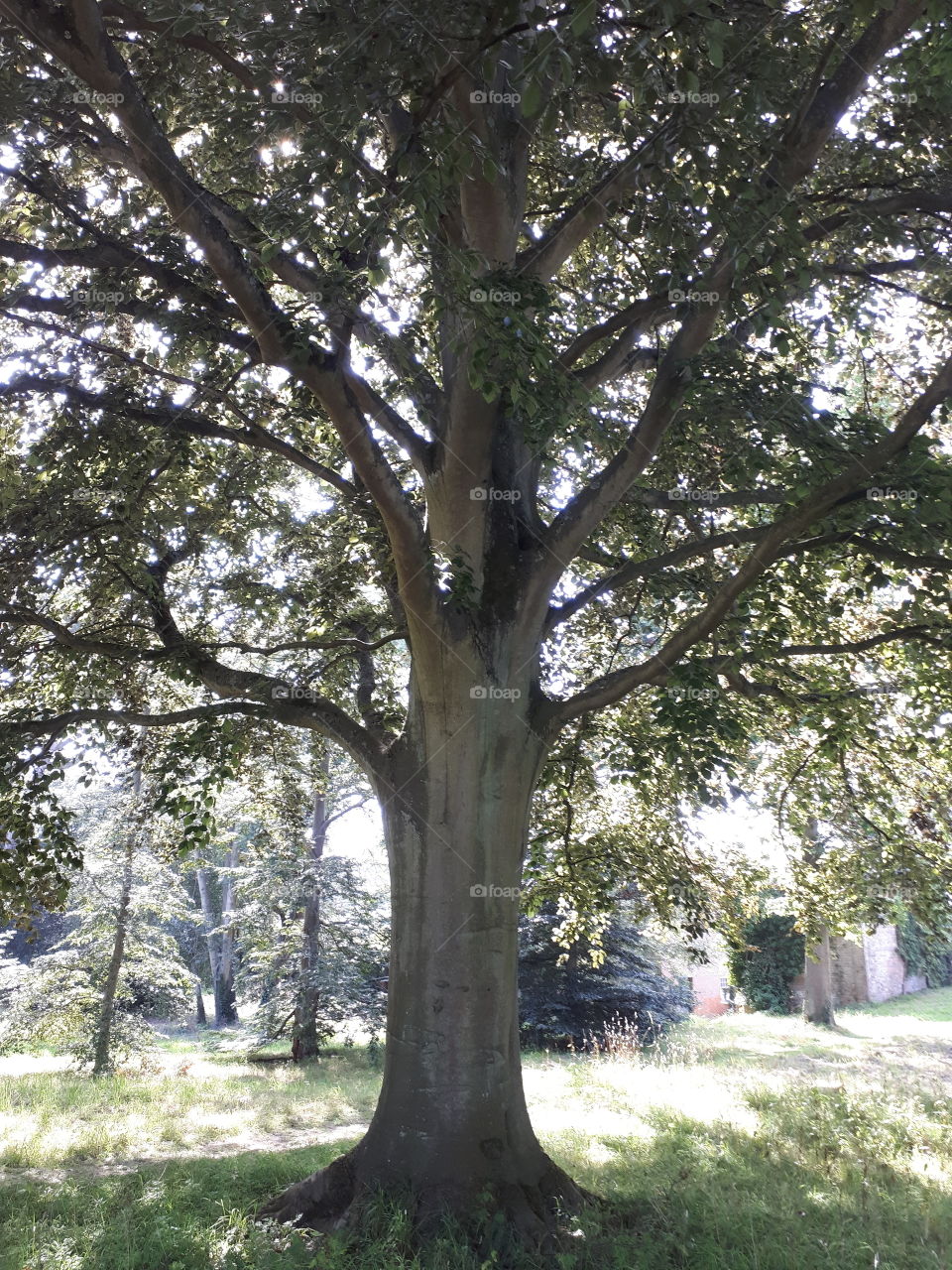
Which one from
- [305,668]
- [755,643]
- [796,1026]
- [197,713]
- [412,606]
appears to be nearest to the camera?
[412,606]

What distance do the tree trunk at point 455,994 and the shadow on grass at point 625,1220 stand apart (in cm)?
36

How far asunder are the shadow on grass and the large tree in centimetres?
49

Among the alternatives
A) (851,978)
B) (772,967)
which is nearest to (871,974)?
(851,978)

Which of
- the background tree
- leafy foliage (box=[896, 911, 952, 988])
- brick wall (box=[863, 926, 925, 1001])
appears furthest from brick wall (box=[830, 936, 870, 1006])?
the background tree

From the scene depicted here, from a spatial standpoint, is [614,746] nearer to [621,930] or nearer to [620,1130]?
[620,1130]

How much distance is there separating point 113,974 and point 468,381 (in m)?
13.3

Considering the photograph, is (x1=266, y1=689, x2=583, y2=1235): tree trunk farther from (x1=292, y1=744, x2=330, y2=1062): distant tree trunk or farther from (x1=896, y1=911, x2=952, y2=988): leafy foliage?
(x1=896, y1=911, x2=952, y2=988): leafy foliage

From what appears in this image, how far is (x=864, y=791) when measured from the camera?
8.27 meters

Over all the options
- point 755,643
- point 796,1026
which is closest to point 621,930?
point 796,1026

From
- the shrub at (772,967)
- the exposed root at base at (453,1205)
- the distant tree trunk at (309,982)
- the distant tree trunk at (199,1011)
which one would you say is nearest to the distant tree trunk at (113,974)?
the distant tree trunk at (309,982)

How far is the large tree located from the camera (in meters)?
4.14

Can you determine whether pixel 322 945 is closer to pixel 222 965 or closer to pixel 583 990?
pixel 583 990

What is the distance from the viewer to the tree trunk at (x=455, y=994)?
517 centimetres

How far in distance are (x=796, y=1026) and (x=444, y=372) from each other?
61.9 feet
